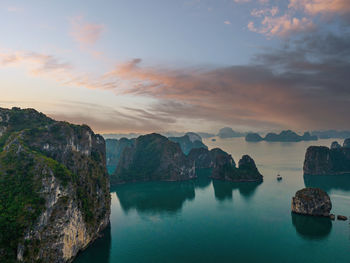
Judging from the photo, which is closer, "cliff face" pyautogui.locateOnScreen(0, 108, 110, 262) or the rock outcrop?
"cliff face" pyautogui.locateOnScreen(0, 108, 110, 262)

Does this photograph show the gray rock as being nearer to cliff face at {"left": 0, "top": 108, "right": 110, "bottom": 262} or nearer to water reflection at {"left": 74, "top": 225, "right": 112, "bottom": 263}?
water reflection at {"left": 74, "top": 225, "right": 112, "bottom": 263}

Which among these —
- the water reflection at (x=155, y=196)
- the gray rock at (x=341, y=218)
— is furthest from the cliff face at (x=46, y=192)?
the gray rock at (x=341, y=218)

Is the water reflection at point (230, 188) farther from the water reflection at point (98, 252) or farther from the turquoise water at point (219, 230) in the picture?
the water reflection at point (98, 252)

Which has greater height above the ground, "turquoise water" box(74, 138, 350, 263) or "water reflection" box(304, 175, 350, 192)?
"water reflection" box(304, 175, 350, 192)

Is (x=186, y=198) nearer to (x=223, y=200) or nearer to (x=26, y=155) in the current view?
(x=223, y=200)

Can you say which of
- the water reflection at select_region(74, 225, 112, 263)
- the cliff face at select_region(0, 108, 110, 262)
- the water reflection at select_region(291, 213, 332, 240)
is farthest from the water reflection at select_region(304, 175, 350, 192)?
the cliff face at select_region(0, 108, 110, 262)

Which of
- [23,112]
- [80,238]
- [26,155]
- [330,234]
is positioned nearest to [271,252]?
[330,234]

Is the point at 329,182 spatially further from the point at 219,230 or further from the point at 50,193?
the point at 50,193
